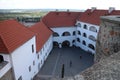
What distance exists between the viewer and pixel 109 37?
9.06 meters

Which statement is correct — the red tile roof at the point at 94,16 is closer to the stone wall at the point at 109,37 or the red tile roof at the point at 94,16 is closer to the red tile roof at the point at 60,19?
the red tile roof at the point at 60,19

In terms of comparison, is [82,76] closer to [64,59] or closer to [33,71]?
[33,71]

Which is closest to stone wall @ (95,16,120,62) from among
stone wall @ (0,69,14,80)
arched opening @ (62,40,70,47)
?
stone wall @ (0,69,14,80)

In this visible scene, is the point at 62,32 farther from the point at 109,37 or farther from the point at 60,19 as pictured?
the point at 109,37

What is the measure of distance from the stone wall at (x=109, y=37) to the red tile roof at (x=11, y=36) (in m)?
8.50

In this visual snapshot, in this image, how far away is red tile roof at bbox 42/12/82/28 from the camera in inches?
1312

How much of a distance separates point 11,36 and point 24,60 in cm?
337

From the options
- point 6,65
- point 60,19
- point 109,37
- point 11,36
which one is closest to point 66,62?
point 60,19

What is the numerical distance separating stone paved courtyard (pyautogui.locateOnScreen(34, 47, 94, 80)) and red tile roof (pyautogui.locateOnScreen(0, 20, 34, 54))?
24.1 feet

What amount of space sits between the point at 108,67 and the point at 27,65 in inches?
584

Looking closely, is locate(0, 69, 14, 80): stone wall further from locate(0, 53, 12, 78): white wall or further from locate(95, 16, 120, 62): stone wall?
locate(95, 16, 120, 62): stone wall

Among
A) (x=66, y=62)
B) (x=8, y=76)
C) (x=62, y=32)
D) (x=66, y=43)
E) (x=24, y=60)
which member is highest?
(x=24, y=60)

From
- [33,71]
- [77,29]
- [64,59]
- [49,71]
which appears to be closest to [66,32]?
[77,29]

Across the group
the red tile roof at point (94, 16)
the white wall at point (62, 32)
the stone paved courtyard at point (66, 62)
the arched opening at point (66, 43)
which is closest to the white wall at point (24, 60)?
the stone paved courtyard at point (66, 62)
